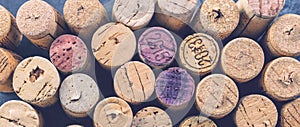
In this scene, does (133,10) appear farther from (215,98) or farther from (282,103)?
(282,103)

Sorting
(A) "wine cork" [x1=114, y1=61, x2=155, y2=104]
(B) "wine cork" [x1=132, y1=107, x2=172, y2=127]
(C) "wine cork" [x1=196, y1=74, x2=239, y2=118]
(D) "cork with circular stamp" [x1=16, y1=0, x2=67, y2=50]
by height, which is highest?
(D) "cork with circular stamp" [x1=16, y1=0, x2=67, y2=50]

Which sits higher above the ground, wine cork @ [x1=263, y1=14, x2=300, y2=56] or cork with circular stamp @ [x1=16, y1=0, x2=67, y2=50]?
cork with circular stamp @ [x1=16, y1=0, x2=67, y2=50]

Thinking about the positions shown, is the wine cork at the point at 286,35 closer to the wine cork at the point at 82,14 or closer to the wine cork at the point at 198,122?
the wine cork at the point at 198,122

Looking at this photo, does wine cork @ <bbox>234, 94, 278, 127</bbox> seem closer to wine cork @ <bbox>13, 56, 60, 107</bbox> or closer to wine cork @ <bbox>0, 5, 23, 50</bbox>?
wine cork @ <bbox>13, 56, 60, 107</bbox>

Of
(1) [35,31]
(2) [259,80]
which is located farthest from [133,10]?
(2) [259,80]

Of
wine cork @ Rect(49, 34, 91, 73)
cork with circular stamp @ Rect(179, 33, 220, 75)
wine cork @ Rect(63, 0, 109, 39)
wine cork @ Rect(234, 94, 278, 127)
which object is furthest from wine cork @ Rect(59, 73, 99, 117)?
wine cork @ Rect(234, 94, 278, 127)

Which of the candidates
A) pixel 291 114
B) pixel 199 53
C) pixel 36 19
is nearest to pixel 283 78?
pixel 291 114

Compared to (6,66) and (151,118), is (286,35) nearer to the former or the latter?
(151,118)
